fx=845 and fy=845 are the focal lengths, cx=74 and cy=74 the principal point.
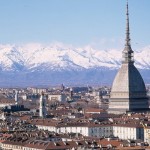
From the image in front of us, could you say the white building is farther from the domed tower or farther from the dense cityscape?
the domed tower

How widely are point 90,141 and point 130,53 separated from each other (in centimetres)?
8013

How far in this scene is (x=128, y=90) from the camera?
6644 inches

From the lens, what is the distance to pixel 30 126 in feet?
414

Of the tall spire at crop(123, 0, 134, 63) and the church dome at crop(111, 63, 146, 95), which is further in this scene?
the tall spire at crop(123, 0, 134, 63)

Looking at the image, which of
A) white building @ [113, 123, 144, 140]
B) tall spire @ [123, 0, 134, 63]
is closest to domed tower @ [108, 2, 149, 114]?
tall spire @ [123, 0, 134, 63]

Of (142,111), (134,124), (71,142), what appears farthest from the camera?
(142,111)

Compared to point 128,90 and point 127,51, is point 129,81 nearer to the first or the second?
point 128,90

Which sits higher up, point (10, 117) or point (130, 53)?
point (130, 53)

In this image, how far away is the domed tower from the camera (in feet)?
546

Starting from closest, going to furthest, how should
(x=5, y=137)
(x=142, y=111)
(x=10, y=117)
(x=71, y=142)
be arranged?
(x=71, y=142)
(x=5, y=137)
(x=10, y=117)
(x=142, y=111)

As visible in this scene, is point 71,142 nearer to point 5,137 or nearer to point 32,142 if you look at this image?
point 32,142

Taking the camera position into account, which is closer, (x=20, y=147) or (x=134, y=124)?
(x=20, y=147)

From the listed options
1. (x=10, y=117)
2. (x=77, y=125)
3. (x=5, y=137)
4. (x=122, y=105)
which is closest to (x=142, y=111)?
(x=122, y=105)

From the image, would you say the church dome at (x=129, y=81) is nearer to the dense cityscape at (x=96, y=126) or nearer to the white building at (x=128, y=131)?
the dense cityscape at (x=96, y=126)
